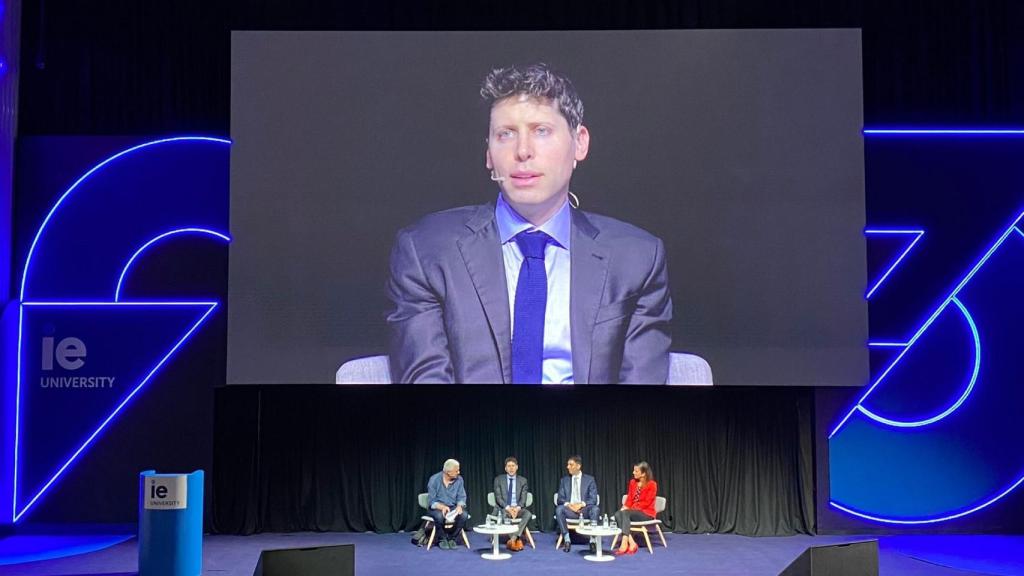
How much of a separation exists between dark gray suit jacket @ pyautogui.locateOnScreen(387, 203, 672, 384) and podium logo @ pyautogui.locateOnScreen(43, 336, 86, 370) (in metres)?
3.15

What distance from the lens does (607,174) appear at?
8797 mm

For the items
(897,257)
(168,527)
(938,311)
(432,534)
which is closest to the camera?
(168,527)

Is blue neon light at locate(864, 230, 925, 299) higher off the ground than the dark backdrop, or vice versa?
the dark backdrop

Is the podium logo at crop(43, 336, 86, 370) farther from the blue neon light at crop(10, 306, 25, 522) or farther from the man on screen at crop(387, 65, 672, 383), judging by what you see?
the man on screen at crop(387, 65, 672, 383)

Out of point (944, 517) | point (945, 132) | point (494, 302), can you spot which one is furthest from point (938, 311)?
point (494, 302)

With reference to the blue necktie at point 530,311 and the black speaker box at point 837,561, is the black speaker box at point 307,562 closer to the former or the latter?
the black speaker box at point 837,561

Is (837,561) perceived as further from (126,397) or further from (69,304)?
(69,304)

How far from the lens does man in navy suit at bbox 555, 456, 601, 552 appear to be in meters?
8.75

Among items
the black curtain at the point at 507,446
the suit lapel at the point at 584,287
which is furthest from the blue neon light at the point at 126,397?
the suit lapel at the point at 584,287

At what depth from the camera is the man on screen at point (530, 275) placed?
862 cm

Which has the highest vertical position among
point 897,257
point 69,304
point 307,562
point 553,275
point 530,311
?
point 897,257

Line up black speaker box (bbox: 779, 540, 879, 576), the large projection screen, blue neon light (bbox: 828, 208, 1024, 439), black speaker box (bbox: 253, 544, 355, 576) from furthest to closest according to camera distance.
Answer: blue neon light (bbox: 828, 208, 1024, 439), the large projection screen, black speaker box (bbox: 253, 544, 355, 576), black speaker box (bbox: 779, 540, 879, 576)

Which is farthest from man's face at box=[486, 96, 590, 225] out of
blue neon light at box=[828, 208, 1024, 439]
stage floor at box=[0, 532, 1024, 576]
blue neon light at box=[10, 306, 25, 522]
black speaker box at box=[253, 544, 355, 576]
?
blue neon light at box=[10, 306, 25, 522]

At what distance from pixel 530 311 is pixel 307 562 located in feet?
11.4
